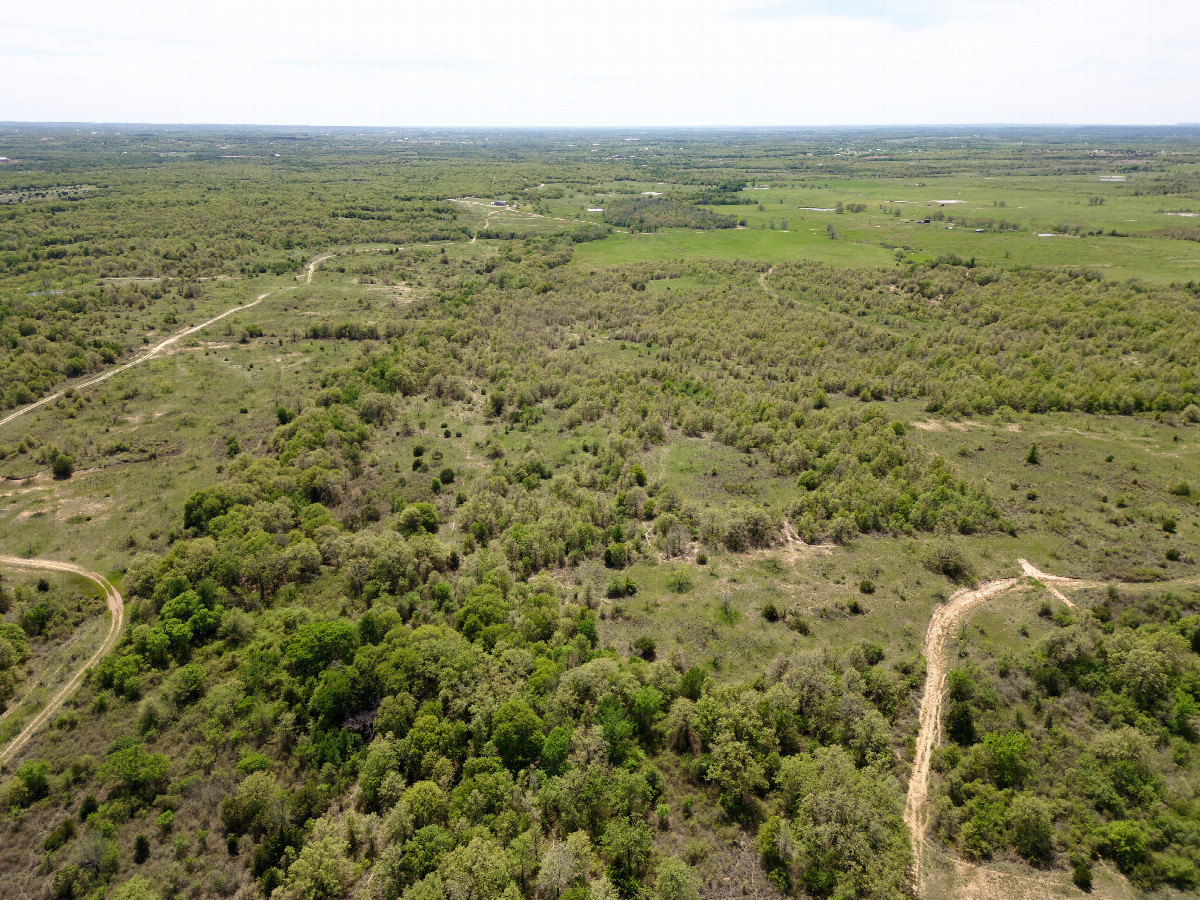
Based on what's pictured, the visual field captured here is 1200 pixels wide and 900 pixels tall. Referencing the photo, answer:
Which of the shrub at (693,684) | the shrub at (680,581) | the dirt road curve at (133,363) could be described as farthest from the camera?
the dirt road curve at (133,363)

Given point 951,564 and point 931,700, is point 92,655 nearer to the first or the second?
point 931,700

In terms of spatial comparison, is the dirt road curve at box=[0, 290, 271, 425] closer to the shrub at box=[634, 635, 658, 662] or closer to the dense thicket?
the shrub at box=[634, 635, 658, 662]

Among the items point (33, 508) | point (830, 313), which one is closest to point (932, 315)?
point (830, 313)

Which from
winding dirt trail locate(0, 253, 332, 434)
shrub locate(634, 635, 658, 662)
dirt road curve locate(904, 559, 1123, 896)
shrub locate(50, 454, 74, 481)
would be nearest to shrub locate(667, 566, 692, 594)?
A: shrub locate(634, 635, 658, 662)

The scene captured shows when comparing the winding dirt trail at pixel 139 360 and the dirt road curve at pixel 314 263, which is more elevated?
the dirt road curve at pixel 314 263

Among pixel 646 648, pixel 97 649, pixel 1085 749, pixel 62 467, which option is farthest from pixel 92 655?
pixel 1085 749

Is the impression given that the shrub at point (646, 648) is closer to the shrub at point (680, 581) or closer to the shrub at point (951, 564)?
the shrub at point (680, 581)

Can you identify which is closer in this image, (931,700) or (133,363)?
(931,700)

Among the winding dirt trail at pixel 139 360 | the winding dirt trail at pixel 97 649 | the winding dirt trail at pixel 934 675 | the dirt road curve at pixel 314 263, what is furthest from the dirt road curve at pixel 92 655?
the dirt road curve at pixel 314 263
